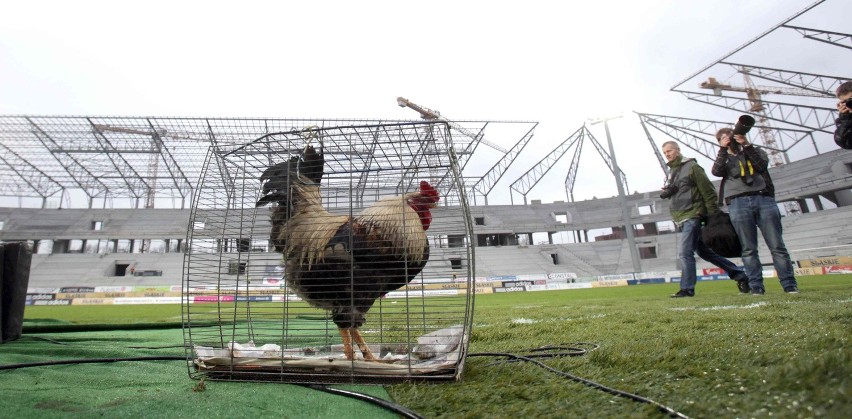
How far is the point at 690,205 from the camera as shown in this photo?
16.5 ft

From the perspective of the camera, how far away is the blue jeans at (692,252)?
5098 mm

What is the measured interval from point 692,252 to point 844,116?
2895 millimetres

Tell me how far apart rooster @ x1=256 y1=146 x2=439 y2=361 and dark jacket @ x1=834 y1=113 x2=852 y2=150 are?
2.94 meters

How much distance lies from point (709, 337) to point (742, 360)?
72 centimetres

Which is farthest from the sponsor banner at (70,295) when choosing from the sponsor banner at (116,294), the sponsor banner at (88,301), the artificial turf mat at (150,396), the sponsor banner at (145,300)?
the artificial turf mat at (150,396)

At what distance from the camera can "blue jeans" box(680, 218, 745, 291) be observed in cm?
510

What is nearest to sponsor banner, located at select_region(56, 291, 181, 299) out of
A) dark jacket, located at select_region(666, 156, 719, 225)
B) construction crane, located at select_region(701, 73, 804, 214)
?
dark jacket, located at select_region(666, 156, 719, 225)

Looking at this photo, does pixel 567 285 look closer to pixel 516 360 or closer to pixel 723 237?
pixel 723 237

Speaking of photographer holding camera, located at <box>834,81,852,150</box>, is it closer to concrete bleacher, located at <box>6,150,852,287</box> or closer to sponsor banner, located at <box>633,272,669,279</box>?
sponsor banner, located at <box>633,272,669,279</box>

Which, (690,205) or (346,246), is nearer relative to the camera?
(346,246)

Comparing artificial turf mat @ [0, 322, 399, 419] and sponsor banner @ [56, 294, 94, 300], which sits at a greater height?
sponsor banner @ [56, 294, 94, 300]

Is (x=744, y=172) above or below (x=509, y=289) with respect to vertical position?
above

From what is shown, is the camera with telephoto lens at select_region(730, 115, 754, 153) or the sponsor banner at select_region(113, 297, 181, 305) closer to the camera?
the camera with telephoto lens at select_region(730, 115, 754, 153)

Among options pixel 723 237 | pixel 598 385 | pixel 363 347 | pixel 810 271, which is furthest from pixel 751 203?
pixel 810 271
